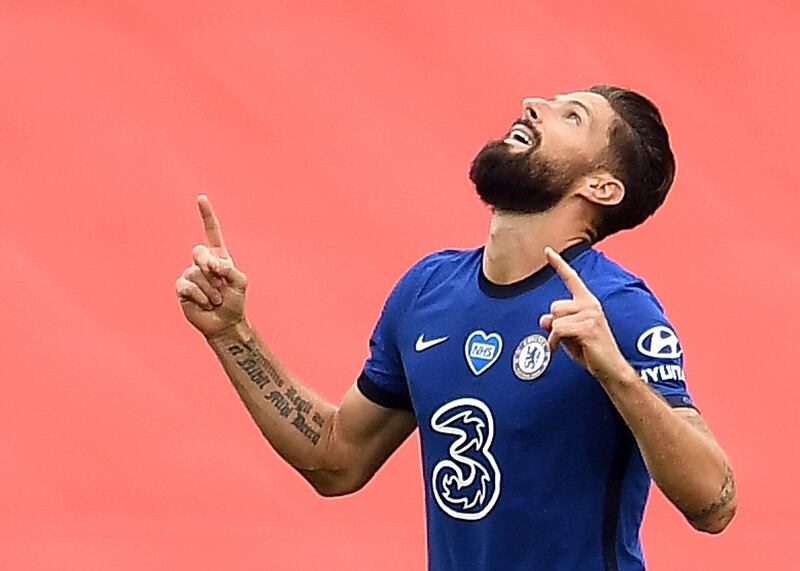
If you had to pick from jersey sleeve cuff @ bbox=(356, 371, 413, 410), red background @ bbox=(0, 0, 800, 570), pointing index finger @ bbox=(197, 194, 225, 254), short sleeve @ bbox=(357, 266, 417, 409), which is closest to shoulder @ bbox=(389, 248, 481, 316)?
short sleeve @ bbox=(357, 266, 417, 409)

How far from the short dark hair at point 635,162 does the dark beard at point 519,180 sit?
0.07 m

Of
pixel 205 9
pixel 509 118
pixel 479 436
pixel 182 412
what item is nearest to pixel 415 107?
pixel 509 118

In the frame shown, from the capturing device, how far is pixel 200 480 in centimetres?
408

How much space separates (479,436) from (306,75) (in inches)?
98.4

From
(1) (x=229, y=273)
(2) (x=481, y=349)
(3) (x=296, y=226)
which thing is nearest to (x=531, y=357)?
(2) (x=481, y=349)

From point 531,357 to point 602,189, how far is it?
234mm

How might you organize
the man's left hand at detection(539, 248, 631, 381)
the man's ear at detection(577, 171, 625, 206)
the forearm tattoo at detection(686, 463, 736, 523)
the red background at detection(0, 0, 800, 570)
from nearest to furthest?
the man's left hand at detection(539, 248, 631, 381)
the forearm tattoo at detection(686, 463, 736, 523)
the man's ear at detection(577, 171, 625, 206)
the red background at detection(0, 0, 800, 570)

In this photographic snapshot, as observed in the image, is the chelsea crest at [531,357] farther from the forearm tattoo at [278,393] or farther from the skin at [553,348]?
the forearm tattoo at [278,393]

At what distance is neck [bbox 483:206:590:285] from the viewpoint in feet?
7.79

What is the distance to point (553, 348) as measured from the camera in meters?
2.06

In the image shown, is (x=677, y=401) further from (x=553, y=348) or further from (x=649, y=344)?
(x=553, y=348)

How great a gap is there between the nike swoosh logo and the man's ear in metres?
0.23

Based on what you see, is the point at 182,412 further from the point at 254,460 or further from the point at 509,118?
the point at 509,118

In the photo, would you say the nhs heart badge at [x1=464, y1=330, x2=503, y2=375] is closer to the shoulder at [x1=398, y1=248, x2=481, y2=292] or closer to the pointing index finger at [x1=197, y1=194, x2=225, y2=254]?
the shoulder at [x1=398, y1=248, x2=481, y2=292]
